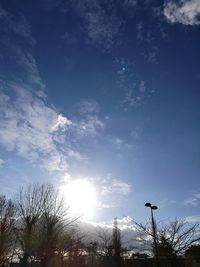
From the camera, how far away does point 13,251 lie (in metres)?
34.8

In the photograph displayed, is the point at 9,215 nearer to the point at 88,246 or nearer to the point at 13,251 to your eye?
the point at 13,251

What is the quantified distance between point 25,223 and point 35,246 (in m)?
2.82

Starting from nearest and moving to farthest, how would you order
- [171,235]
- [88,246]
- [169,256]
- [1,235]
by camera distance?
1. [169,256]
2. [171,235]
3. [1,235]
4. [88,246]

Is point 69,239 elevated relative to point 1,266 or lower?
elevated

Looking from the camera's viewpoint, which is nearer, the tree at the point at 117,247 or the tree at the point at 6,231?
the tree at the point at 6,231

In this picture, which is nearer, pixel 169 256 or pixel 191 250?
pixel 169 256

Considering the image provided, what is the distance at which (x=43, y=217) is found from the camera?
3012 centimetres

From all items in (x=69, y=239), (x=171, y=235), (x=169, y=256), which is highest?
(x=69, y=239)

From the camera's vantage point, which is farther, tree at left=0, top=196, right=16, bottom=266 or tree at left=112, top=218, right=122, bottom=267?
tree at left=112, top=218, right=122, bottom=267

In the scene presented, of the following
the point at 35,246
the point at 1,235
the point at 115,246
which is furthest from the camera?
the point at 115,246

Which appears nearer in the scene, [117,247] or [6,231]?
[6,231]

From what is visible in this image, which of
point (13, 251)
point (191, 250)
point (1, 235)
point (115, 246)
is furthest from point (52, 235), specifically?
point (191, 250)

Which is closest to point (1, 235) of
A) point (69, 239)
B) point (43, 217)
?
point (43, 217)

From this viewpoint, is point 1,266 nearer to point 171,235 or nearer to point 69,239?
point 69,239
